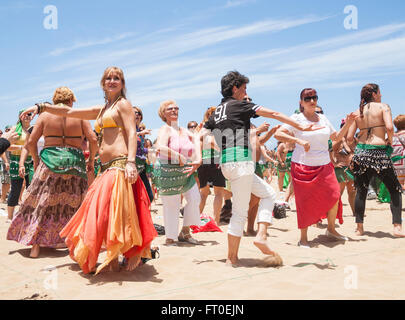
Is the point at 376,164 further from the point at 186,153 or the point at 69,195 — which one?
the point at 69,195

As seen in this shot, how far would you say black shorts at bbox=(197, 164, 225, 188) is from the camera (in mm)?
7270

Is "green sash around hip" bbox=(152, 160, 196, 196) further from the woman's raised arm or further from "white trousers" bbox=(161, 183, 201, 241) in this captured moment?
the woman's raised arm

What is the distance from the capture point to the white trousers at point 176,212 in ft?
18.9

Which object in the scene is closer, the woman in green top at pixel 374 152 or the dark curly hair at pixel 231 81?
the dark curly hair at pixel 231 81

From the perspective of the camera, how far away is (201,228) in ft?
22.4

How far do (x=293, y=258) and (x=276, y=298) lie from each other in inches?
63.1

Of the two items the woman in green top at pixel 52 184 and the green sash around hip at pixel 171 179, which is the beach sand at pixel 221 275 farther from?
the green sash around hip at pixel 171 179

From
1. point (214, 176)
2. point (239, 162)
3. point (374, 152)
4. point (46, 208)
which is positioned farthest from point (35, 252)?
point (374, 152)

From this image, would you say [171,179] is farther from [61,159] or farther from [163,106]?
[61,159]

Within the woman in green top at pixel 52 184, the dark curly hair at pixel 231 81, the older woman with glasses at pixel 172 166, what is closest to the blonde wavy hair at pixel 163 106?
the older woman with glasses at pixel 172 166

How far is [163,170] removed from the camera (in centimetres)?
581

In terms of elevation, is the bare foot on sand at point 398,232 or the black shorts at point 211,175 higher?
the black shorts at point 211,175

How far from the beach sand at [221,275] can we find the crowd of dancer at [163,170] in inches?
8.1

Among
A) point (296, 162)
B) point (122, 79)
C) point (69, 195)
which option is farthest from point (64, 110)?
point (296, 162)
